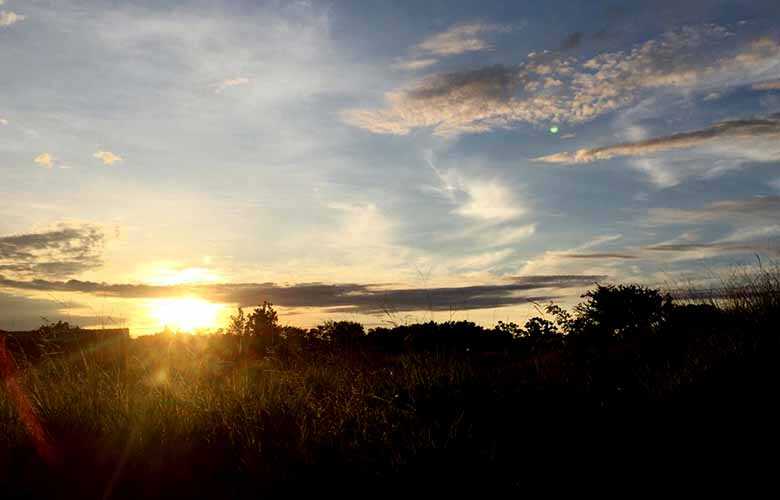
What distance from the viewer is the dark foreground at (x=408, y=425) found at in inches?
289

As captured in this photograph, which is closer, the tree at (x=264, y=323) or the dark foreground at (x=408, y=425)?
the dark foreground at (x=408, y=425)

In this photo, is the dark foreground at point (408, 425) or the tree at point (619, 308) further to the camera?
the tree at point (619, 308)

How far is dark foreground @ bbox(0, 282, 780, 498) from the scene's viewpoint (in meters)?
7.33

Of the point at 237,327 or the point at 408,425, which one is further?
the point at 237,327

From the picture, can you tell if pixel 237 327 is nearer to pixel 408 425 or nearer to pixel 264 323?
pixel 264 323

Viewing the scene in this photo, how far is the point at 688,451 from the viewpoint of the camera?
7.65m

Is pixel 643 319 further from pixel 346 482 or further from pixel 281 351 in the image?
pixel 346 482

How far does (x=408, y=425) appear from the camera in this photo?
834 cm

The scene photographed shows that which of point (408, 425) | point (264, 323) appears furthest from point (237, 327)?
point (408, 425)

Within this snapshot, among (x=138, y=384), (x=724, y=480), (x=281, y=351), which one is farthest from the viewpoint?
(x=281, y=351)

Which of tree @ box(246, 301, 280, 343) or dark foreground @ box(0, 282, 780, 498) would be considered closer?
dark foreground @ box(0, 282, 780, 498)

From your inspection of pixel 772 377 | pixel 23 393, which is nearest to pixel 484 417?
pixel 772 377

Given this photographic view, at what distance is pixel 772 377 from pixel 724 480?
2825 millimetres

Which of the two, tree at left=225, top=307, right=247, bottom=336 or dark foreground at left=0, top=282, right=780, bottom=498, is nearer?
dark foreground at left=0, top=282, right=780, bottom=498
